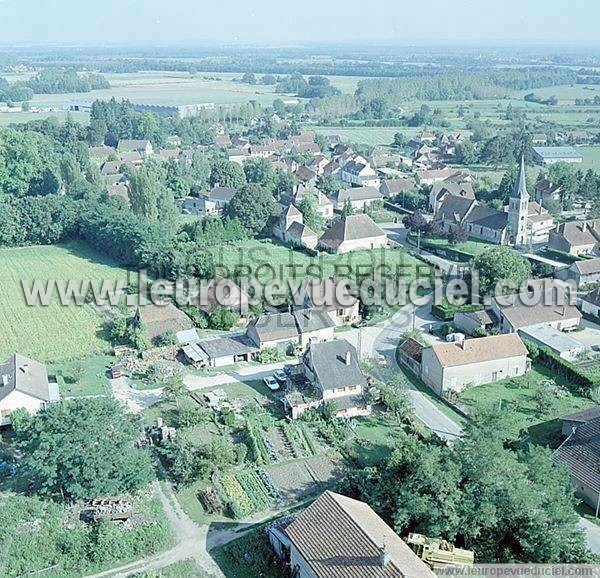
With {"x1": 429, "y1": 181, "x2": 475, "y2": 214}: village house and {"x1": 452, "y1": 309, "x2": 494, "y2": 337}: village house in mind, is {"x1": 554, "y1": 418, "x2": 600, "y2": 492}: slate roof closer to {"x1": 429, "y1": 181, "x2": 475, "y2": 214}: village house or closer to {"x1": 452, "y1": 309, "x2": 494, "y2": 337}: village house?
{"x1": 452, "y1": 309, "x2": 494, "y2": 337}: village house

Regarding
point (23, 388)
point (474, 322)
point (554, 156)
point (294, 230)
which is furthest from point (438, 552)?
point (554, 156)

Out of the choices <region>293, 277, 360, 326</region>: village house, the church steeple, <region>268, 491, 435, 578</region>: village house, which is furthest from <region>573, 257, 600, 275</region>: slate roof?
<region>268, 491, 435, 578</region>: village house

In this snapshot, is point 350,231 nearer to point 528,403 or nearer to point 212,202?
point 212,202

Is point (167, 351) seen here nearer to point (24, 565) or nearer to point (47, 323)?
point (47, 323)

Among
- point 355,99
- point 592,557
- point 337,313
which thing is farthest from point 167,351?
point 355,99

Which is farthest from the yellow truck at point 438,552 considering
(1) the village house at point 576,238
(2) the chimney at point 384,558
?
(1) the village house at point 576,238

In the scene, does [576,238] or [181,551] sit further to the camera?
[576,238]

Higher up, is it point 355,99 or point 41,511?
point 355,99
